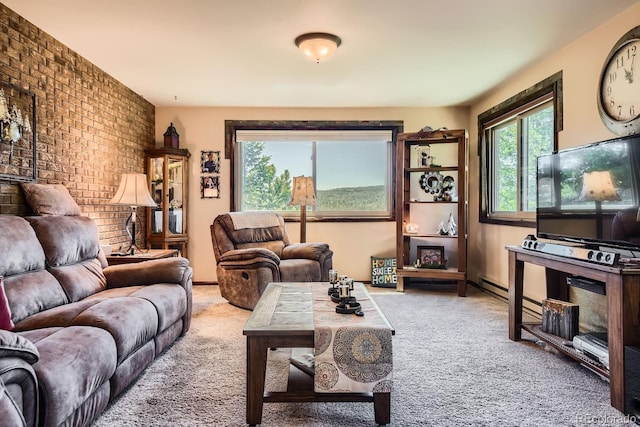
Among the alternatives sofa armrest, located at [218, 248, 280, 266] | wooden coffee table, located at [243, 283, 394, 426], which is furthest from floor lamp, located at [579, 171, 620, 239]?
sofa armrest, located at [218, 248, 280, 266]

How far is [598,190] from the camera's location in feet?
7.90

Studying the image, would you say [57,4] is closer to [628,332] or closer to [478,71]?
[478,71]

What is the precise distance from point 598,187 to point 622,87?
79cm

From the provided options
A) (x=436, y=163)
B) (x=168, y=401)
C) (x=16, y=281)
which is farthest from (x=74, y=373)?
(x=436, y=163)

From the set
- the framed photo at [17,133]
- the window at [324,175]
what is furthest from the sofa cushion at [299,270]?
the framed photo at [17,133]

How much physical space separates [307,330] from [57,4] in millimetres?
2613

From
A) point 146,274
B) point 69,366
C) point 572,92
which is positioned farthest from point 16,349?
point 572,92

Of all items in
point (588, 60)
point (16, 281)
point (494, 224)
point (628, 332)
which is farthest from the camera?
point (494, 224)

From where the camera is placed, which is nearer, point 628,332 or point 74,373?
point 74,373

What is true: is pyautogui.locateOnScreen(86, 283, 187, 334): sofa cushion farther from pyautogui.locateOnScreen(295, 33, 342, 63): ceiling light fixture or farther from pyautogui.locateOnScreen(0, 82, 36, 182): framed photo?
pyautogui.locateOnScreen(295, 33, 342, 63): ceiling light fixture

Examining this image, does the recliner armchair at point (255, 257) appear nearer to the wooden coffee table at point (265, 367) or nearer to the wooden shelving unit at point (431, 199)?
the wooden shelving unit at point (431, 199)

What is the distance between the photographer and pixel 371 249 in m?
5.30

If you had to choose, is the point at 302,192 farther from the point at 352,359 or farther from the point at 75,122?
the point at 352,359

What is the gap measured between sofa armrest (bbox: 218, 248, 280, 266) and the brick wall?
1.27 metres
